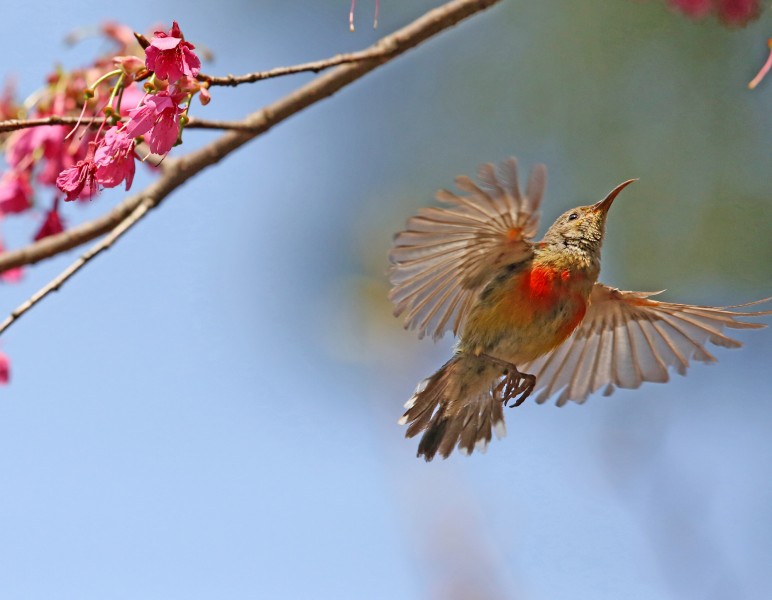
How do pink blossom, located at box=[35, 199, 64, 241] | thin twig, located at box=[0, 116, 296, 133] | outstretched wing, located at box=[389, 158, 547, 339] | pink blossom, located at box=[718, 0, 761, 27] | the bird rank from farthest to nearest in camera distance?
pink blossom, located at box=[35, 199, 64, 241] < pink blossom, located at box=[718, 0, 761, 27] < the bird < outstretched wing, located at box=[389, 158, 547, 339] < thin twig, located at box=[0, 116, 296, 133]

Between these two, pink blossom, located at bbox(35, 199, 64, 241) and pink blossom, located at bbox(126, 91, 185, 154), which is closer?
pink blossom, located at bbox(126, 91, 185, 154)

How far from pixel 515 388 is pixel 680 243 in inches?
152

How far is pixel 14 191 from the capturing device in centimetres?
283

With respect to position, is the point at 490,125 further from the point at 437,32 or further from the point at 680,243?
the point at 437,32

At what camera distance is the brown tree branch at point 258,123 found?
210 centimetres

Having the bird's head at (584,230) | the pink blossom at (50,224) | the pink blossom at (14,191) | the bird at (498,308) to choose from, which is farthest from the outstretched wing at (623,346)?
the pink blossom at (14,191)

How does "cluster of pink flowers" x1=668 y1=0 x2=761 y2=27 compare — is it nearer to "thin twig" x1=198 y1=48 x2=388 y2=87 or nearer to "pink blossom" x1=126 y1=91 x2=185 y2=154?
"thin twig" x1=198 y1=48 x2=388 y2=87

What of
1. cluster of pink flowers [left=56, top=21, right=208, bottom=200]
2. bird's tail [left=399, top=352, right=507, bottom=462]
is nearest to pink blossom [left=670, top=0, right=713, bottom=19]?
bird's tail [left=399, top=352, right=507, bottom=462]

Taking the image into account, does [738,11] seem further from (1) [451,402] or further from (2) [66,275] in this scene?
(2) [66,275]

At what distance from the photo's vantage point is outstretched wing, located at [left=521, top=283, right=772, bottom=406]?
2.52m

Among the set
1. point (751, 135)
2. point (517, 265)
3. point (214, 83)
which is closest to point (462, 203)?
point (517, 265)

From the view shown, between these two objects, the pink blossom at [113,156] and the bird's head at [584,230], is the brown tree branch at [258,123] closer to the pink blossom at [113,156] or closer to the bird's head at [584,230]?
the pink blossom at [113,156]

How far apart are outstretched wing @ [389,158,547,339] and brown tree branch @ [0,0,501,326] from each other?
0.34m

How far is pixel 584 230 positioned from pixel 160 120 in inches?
41.5
